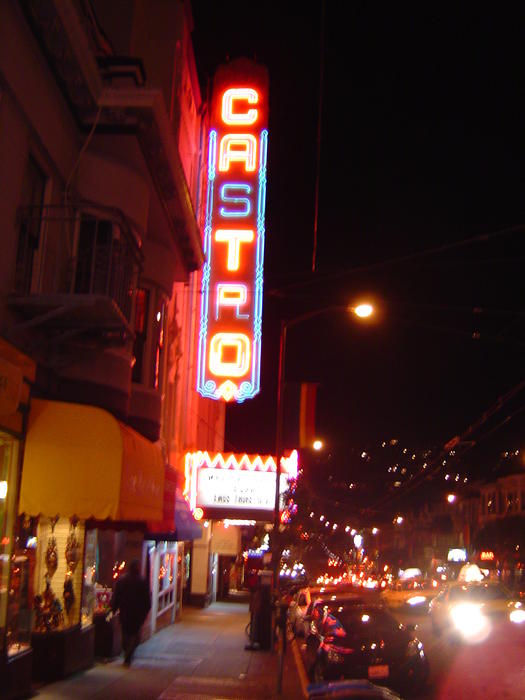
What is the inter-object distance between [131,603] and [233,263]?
1011 centimetres

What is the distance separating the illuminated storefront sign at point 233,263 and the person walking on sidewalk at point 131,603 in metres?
7.80

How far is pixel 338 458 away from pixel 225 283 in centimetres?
3948

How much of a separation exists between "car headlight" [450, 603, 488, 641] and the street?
33 cm

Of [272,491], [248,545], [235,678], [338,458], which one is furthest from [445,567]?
[235,678]

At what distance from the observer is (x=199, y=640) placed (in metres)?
18.9

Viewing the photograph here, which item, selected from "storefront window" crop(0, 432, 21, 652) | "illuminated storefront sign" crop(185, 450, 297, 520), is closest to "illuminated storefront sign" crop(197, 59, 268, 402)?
"illuminated storefront sign" crop(185, 450, 297, 520)

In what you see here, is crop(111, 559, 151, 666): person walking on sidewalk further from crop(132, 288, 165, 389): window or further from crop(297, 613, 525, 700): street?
crop(297, 613, 525, 700): street

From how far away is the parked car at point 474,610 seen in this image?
1831 centimetres

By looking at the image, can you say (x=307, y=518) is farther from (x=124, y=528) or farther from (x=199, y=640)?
(x=124, y=528)

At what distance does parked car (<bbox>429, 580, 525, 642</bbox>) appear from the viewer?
60.1 ft

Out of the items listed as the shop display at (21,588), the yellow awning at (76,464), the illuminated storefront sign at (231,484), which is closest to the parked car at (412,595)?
the illuminated storefront sign at (231,484)

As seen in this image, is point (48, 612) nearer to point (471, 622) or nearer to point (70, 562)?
point (70, 562)

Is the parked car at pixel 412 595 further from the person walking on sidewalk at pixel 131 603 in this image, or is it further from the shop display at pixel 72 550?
the shop display at pixel 72 550

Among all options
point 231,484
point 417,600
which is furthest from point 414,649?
point 417,600
